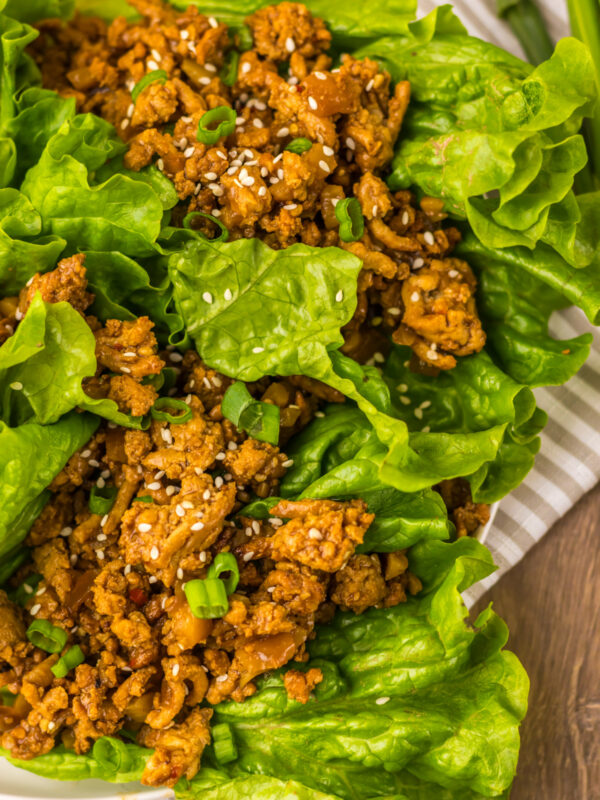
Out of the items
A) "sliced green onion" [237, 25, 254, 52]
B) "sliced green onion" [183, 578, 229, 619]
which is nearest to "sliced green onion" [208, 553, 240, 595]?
"sliced green onion" [183, 578, 229, 619]

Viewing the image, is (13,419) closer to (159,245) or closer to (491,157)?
(159,245)

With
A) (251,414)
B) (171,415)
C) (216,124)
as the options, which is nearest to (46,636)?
(171,415)

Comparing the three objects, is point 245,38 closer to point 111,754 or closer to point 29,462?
point 29,462

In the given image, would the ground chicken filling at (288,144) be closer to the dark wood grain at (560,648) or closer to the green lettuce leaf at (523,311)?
the green lettuce leaf at (523,311)

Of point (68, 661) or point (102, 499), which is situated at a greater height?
point (102, 499)

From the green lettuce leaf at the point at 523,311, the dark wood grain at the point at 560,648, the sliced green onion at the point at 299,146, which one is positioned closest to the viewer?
the sliced green onion at the point at 299,146

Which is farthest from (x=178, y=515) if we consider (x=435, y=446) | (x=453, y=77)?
(x=453, y=77)

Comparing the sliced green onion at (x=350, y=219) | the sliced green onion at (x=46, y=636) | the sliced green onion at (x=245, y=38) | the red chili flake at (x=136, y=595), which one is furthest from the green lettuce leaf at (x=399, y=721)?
the sliced green onion at (x=245, y=38)
